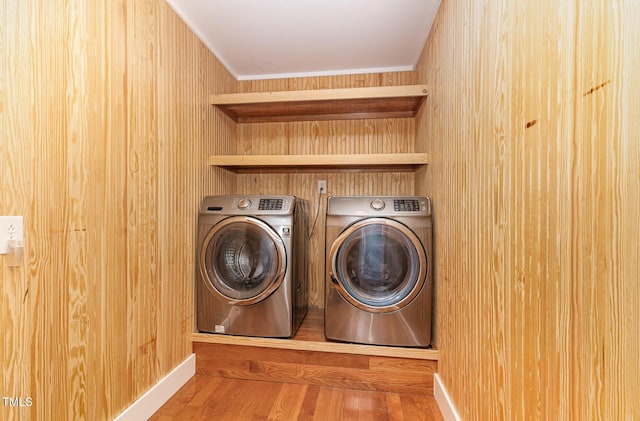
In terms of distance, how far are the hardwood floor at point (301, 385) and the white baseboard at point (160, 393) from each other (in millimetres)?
36

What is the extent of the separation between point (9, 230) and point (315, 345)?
5.09 ft

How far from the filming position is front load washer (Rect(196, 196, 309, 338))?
6.29 feet

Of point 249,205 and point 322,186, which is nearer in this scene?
point 249,205

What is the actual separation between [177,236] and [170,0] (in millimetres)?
1406

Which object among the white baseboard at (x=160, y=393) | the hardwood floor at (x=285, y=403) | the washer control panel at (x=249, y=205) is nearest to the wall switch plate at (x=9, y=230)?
the white baseboard at (x=160, y=393)

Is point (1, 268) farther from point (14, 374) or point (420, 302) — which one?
point (420, 302)

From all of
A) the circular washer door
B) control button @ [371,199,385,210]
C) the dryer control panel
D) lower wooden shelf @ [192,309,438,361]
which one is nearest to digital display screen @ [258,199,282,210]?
the dryer control panel

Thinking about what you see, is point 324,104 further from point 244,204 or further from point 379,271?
point 379,271

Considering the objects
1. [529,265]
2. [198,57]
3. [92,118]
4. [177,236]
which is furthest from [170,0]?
[529,265]

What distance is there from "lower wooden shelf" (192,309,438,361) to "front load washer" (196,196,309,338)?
38 mm

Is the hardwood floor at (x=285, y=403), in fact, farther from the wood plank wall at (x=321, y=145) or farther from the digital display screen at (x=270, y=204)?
the digital display screen at (x=270, y=204)

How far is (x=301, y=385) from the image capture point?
1.87m

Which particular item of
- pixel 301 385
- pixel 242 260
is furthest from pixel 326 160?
pixel 301 385

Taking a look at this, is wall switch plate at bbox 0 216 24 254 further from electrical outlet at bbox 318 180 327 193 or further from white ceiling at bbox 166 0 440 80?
electrical outlet at bbox 318 180 327 193
